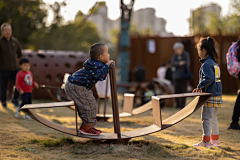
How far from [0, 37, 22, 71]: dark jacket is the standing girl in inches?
178

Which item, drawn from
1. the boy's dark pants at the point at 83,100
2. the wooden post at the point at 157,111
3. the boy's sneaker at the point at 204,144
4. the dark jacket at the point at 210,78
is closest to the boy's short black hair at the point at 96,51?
the boy's dark pants at the point at 83,100

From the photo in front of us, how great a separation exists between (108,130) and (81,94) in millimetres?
1571

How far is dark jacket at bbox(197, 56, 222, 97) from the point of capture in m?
4.04

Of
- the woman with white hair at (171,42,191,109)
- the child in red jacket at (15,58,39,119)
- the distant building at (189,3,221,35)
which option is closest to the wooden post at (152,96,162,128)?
the child in red jacket at (15,58,39,119)

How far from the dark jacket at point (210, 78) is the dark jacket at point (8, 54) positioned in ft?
15.1

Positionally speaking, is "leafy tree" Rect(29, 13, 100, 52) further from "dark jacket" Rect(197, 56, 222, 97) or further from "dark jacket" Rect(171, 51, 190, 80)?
"dark jacket" Rect(197, 56, 222, 97)

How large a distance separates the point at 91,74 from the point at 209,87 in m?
1.43

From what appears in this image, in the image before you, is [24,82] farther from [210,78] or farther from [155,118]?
[210,78]

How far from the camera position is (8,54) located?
7.30m

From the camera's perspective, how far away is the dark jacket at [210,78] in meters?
4.04

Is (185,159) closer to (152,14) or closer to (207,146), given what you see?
(207,146)

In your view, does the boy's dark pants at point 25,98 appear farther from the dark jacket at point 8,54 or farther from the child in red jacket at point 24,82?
the dark jacket at point 8,54

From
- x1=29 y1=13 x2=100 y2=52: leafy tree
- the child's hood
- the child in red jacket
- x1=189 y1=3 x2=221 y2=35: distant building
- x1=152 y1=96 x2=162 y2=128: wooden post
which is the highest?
x1=189 y1=3 x2=221 y2=35: distant building

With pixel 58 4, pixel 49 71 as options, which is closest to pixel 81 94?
pixel 49 71
